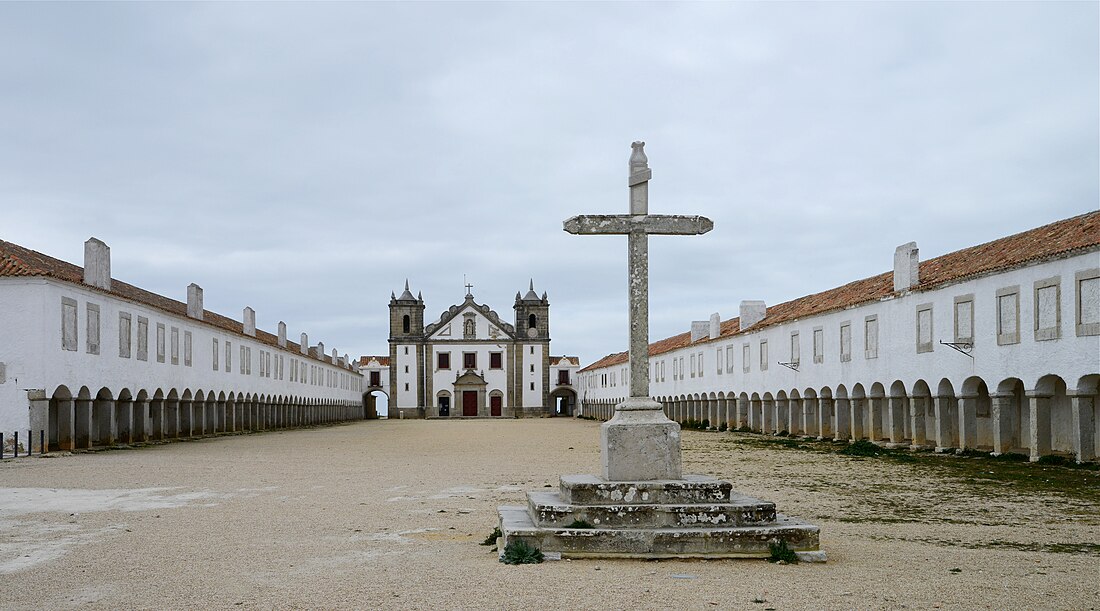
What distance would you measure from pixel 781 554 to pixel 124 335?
88.5ft

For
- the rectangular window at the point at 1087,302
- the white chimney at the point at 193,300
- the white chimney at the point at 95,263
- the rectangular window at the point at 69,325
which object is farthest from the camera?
the white chimney at the point at 193,300

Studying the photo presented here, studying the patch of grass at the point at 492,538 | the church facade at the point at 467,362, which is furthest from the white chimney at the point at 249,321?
the patch of grass at the point at 492,538

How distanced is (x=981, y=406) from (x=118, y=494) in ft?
69.9

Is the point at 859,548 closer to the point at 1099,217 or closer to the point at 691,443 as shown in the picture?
the point at 1099,217

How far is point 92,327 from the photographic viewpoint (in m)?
→ 27.9

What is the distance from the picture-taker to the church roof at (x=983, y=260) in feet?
68.7

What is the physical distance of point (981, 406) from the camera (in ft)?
84.2

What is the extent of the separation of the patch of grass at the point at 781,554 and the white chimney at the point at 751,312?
37543 millimetres

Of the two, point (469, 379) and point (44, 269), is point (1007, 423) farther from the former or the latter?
point (469, 379)

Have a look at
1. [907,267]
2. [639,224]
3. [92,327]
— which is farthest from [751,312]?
[639,224]

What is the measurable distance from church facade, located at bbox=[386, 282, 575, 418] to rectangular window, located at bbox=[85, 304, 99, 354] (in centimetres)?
5414

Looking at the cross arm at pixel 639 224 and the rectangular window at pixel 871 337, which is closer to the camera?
the cross arm at pixel 639 224

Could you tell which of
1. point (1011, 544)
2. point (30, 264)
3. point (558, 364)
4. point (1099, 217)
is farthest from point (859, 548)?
point (558, 364)

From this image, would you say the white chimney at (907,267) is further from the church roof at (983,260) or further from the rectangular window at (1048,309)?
the rectangular window at (1048,309)
